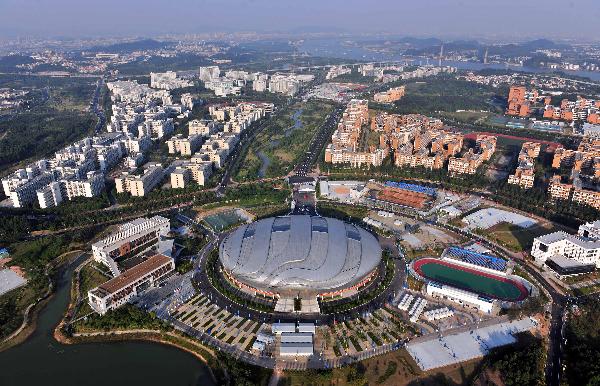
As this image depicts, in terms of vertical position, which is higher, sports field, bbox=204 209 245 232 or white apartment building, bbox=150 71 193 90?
white apartment building, bbox=150 71 193 90

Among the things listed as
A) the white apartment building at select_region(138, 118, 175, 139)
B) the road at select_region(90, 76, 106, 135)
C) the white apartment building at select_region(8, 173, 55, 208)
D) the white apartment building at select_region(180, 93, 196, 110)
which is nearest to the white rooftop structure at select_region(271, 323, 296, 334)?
the white apartment building at select_region(8, 173, 55, 208)

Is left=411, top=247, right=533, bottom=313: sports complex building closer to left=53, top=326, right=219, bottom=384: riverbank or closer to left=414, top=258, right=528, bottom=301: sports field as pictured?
left=414, top=258, right=528, bottom=301: sports field

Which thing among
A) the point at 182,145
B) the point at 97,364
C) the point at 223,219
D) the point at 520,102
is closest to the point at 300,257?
the point at 97,364

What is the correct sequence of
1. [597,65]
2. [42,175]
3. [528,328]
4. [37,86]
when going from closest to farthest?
[528,328], [42,175], [37,86], [597,65]

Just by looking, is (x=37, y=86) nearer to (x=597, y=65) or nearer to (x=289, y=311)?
(x=289, y=311)

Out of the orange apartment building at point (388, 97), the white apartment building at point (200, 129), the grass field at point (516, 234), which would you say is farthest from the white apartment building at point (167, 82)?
the grass field at point (516, 234)

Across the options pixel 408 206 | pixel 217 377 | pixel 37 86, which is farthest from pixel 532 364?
pixel 37 86
